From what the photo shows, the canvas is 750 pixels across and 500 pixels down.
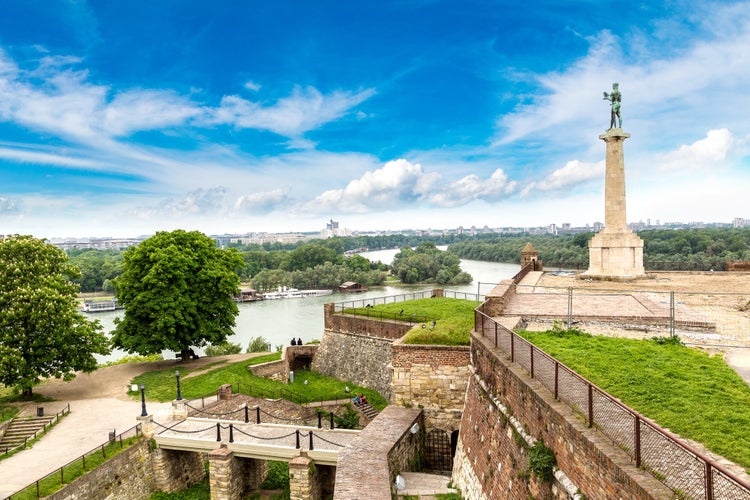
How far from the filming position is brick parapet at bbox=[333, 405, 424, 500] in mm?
10773

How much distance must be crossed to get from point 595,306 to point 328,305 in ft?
53.0

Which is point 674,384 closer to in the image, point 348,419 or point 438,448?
point 438,448

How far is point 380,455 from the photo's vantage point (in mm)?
12438

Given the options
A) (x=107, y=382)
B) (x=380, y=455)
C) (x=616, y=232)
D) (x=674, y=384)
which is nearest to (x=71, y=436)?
(x=107, y=382)

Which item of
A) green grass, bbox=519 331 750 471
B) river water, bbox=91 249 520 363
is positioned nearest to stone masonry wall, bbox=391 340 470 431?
green grass, bbox=519 331 750 471

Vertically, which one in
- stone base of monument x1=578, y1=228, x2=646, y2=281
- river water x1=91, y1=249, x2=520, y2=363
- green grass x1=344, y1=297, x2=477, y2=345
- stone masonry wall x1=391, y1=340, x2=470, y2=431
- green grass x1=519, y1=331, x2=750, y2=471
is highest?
stone base of monument x1=578, y1=228, x2=646, y2=281

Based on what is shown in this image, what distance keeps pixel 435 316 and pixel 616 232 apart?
31.0 feet

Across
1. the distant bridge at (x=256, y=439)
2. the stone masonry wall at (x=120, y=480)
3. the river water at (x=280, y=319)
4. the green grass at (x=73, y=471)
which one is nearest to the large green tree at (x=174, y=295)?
the distant bridge at (x=256, y=439)

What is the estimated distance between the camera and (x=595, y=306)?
49.6 ft

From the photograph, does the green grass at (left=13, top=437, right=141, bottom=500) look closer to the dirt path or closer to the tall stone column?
the dirt path

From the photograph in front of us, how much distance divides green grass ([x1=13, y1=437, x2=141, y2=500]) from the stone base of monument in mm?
20819

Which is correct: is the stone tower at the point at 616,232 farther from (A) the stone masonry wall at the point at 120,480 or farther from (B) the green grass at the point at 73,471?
(B) the green grass at the point at 73,471

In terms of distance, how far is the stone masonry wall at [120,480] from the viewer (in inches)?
522

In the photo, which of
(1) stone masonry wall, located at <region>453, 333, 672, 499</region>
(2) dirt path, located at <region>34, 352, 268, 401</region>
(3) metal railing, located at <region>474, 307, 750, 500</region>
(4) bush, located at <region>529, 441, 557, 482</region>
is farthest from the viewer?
(2) dirt path, located at <region>34, 352, 268, 401</region>
